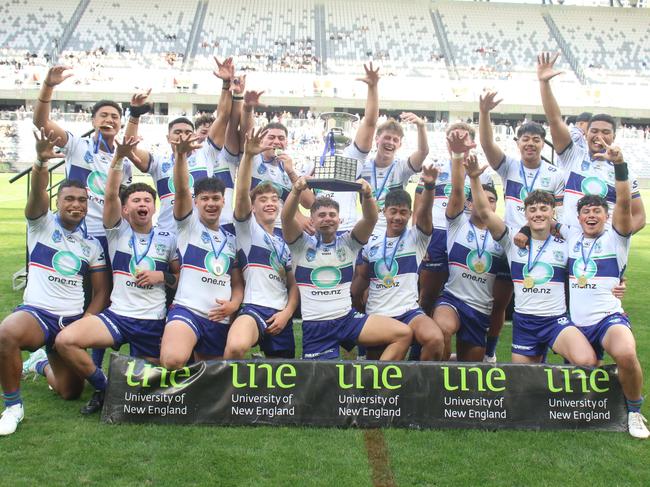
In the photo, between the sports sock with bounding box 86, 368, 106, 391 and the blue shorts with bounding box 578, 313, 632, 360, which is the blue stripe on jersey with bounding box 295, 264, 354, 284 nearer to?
the sports sock with bounding box 86, 368, 106, 391

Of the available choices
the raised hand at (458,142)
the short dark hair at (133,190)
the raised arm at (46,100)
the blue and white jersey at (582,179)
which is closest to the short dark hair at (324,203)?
the raised hand at (458,142)

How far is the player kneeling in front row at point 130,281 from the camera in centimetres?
452

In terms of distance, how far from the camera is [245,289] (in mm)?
5094

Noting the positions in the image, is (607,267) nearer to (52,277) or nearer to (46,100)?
(52,277)

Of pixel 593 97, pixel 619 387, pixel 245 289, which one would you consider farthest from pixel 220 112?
pixel 593 97

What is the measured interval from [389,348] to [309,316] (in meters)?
0.62

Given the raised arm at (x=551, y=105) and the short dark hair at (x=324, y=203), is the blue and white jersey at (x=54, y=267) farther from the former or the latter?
the raised arm at (x=551, y=105)

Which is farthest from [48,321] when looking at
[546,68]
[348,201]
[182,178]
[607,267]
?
[546,68]

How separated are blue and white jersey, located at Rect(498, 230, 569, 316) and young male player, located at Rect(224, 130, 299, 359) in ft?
5.45

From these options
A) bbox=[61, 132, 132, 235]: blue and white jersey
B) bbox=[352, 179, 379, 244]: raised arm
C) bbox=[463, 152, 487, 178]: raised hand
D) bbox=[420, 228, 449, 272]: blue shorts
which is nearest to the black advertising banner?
bbox=[352, 179, 379, 244]: raised arm

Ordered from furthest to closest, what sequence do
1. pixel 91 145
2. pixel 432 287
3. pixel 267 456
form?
1. pixel 432 287
2. pixel 91 145
3. pixel 267 456

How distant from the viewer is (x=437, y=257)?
6.01 m

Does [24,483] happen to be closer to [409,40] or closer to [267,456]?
[267,456]

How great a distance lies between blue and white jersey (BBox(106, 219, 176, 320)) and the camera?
4.79 meters
